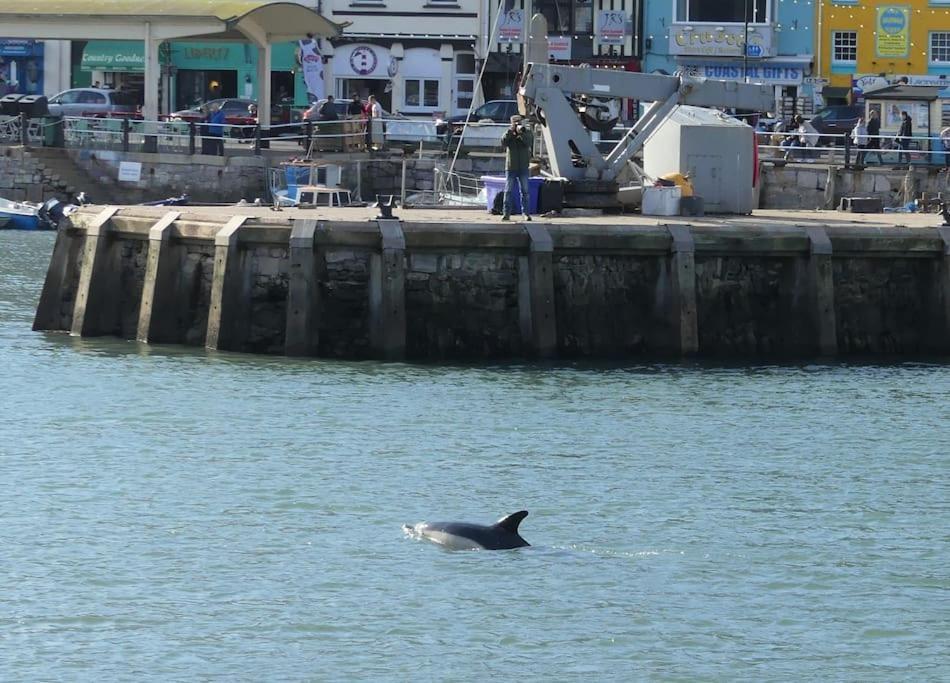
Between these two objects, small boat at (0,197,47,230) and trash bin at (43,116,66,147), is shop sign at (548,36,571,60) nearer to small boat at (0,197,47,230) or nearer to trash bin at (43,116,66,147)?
trash bin at (43,116,66,147)

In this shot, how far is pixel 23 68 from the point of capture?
69.8 metres

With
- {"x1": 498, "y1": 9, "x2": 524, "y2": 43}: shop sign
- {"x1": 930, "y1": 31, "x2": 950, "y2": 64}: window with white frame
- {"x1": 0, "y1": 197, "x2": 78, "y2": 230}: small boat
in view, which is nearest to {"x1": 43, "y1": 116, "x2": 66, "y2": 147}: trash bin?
{"x1": 0, "y1": 197, "x2": 78, "y2": 230}: small boat

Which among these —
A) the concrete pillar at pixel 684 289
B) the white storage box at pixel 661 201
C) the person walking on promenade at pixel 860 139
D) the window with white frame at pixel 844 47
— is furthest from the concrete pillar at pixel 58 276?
the window with white frame at pixel 844 47

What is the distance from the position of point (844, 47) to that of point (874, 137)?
20.4m

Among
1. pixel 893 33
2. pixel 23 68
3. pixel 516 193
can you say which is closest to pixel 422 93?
pixel 23 68

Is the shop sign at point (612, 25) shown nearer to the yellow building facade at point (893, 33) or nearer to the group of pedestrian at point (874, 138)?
the yellow building facade at point (893, 33)

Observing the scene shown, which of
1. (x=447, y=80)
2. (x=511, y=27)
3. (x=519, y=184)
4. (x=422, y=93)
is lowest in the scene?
(x=519, y=184)

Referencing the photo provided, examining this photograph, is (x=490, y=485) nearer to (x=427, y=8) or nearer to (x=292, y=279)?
(x=292, y=279)

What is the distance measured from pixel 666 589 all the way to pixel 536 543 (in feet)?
5.60

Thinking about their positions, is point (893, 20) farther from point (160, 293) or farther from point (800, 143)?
point (160, 293)

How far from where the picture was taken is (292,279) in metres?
27.0

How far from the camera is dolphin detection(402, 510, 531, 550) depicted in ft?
58.0

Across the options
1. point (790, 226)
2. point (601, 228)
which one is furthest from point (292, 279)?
point (790, 226)

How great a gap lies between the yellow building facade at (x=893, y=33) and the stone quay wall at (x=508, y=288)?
39.4 meters
